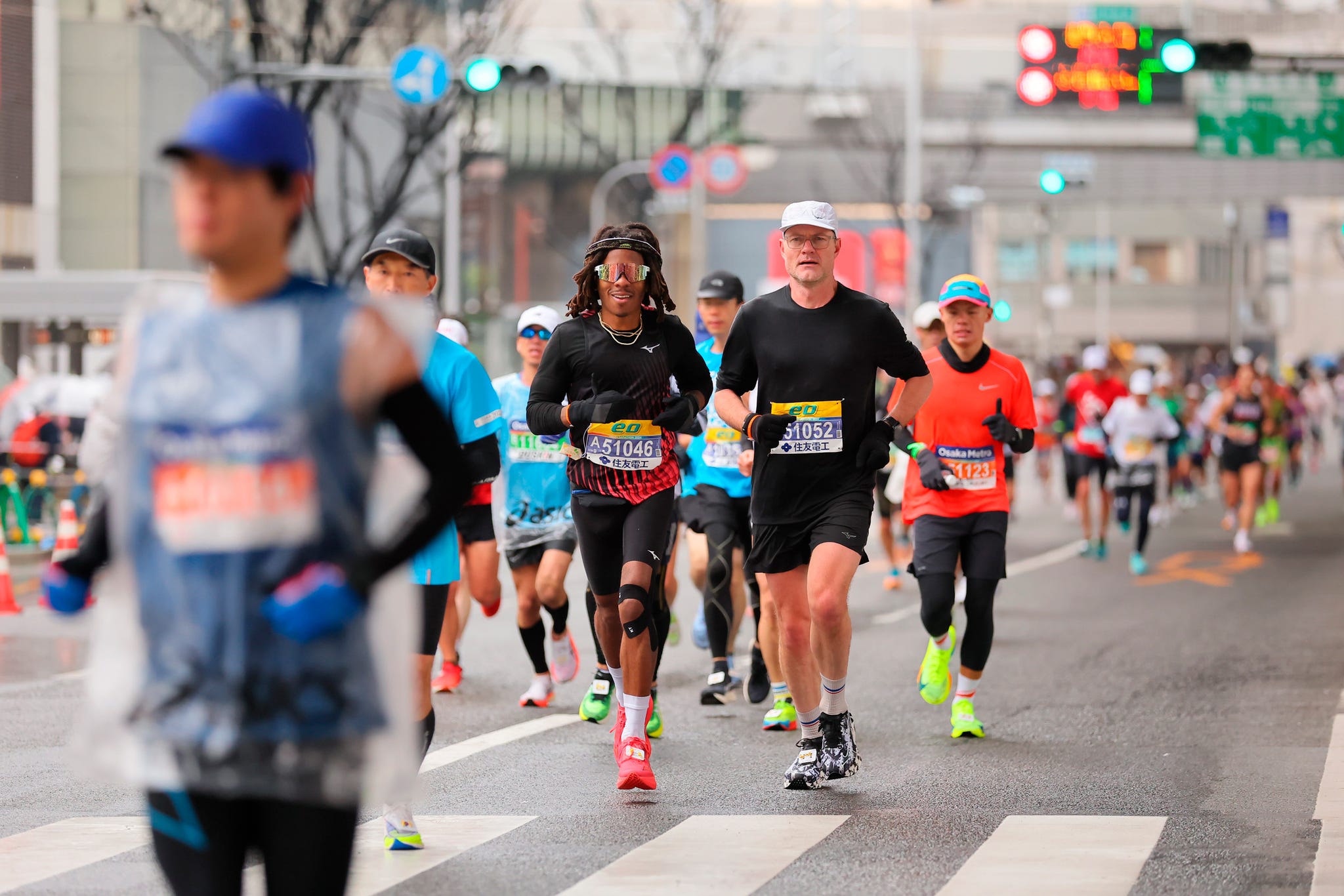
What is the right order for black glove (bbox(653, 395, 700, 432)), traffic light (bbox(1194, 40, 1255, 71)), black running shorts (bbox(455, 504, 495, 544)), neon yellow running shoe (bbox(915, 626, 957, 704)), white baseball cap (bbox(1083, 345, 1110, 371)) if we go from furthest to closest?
white baseball cap (bbox(1083, 345, 1110, 371)) < traffic light (bbox(1194, 40, 1255, 71)) < black running shorts (bbox(455, 504, 495, 544)) < neon yellow running shoe (bbox(915, 626, 957, 704)) < black glove (bbox(653, 395, 700, 432))

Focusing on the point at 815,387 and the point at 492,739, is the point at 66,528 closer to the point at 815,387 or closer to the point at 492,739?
the point at 492,739

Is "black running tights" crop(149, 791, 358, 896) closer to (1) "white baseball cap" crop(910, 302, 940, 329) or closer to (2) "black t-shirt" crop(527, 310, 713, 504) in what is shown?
(2) "black t-shirt" crop(527, 310, 713, 504)

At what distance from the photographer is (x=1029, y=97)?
880 inches

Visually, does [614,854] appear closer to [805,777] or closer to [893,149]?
[805,777]

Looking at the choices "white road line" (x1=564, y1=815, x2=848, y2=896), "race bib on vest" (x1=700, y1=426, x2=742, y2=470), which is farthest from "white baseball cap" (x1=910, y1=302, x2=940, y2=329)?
"white road line" (x1=564, y1=815, x2=848, y2=896)

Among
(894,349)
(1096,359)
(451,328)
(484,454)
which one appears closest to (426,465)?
(484,454)

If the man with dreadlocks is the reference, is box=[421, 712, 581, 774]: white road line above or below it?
below

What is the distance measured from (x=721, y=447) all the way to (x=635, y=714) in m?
2.67

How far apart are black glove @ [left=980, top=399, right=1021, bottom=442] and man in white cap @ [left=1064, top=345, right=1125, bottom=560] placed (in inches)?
401

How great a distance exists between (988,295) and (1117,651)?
375 cm

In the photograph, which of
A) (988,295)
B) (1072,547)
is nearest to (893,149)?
(1072,547)

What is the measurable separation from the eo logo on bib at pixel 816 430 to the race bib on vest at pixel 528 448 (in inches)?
106

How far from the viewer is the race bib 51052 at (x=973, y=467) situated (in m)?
8.88

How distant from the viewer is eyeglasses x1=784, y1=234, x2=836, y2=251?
23.7ft
